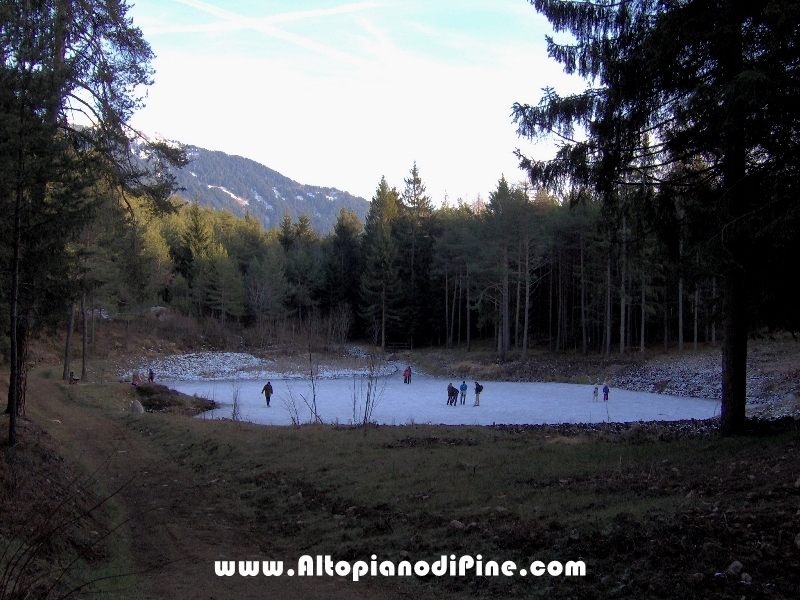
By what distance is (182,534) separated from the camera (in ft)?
25.4

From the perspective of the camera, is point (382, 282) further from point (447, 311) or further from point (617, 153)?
point (617, 153)

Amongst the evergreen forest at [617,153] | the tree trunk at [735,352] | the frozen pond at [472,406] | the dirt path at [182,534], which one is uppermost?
the evergreen forest at [617,153]

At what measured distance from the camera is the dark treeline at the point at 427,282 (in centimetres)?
4591

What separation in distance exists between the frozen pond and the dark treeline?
9498 mm

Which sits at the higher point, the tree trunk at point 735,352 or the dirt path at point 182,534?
the tree trunk at point 735,352

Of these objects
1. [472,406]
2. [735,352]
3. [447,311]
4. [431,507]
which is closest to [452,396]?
[472,406]

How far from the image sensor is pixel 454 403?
2650cm

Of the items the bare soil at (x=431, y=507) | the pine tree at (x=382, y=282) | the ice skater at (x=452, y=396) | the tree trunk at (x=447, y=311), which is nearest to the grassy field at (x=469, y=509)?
the bare soil at (x=431, y=507)

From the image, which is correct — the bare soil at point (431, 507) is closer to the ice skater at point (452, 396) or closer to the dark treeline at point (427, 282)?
the ice skater at point (452, 396)

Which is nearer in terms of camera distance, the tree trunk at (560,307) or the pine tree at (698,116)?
the pine tree at (698,116)

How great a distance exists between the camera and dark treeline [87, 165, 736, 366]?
45.9 meters

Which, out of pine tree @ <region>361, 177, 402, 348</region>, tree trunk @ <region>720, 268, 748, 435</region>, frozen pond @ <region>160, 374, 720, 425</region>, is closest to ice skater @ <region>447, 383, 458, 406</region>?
frozen pond @ <region>160, 374, 720, 425</region>

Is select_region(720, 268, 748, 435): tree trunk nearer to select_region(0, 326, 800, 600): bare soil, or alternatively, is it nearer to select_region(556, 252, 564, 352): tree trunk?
select_region(0, 326, 800, 600): bare soil

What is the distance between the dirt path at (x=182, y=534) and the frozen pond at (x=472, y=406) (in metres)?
6.15
